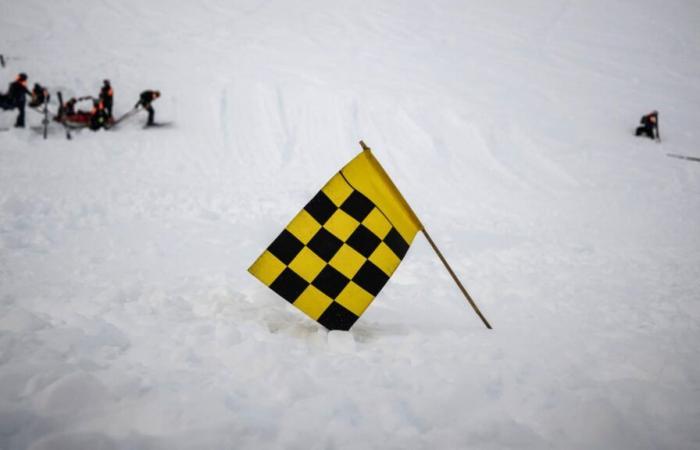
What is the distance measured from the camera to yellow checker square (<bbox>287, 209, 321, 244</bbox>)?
2.97m

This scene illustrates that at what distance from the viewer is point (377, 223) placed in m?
3.04

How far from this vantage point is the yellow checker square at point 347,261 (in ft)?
9.77

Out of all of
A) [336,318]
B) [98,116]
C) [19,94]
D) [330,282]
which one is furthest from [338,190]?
[19,94]

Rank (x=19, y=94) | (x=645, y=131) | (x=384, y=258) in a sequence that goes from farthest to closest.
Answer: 1. (x=645, y=131)
2. (x=19, y=94)
3. (x=384, y=258)

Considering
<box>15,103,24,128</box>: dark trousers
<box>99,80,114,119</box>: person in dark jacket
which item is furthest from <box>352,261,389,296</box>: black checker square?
<box>15,103,24,128</box>: dark trousers

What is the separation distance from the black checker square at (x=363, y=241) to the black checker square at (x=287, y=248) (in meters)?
0.38

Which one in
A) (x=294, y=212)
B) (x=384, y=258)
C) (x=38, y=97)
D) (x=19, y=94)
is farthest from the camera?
(x=38, y=97)

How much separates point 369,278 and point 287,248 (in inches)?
25.6

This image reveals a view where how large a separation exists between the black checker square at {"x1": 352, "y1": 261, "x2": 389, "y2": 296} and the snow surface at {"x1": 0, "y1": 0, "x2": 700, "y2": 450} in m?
0.39

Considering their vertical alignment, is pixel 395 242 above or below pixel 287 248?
above

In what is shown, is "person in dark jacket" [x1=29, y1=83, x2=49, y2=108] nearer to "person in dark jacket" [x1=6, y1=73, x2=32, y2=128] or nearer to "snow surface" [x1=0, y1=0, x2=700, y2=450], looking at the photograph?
"person in dark jacket" [x1=6, y1=73, x2=32, y2=128]

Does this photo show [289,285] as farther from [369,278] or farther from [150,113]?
[150,113]

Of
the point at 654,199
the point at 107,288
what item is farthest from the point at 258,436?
the point at 654,199

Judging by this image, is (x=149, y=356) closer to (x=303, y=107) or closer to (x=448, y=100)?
(x=303, y=107)
